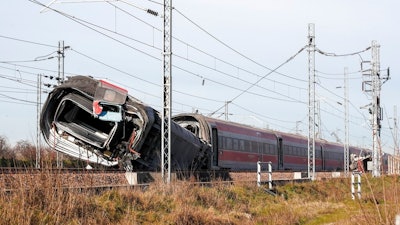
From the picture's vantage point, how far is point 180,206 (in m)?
13.1

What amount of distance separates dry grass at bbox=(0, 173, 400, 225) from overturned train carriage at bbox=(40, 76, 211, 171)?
303 cm

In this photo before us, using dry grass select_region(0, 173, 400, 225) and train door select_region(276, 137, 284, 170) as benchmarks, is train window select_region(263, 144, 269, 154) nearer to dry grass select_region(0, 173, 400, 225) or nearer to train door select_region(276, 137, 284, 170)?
train door select_region(276, 137, 284, 170)

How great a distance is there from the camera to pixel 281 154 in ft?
132

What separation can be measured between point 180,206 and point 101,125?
22.1 ft

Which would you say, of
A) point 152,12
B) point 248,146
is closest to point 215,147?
point 248,146

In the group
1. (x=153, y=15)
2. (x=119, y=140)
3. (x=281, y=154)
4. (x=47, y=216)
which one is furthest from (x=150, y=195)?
(x=281, y=154)

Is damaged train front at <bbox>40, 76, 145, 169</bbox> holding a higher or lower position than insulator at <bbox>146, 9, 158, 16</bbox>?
lower

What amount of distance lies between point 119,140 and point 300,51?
16.9 meters

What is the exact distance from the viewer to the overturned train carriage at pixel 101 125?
1783cm

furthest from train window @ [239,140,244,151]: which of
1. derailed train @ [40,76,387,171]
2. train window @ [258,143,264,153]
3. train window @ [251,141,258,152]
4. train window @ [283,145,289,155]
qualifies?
derailed train @ [40,76,387,171]

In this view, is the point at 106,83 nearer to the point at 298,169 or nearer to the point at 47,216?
the point at 47,216

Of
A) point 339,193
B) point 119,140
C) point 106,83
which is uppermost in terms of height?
point 106,83

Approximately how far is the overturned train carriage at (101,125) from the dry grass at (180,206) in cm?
303

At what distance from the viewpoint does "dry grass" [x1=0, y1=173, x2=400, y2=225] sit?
28.7ft
